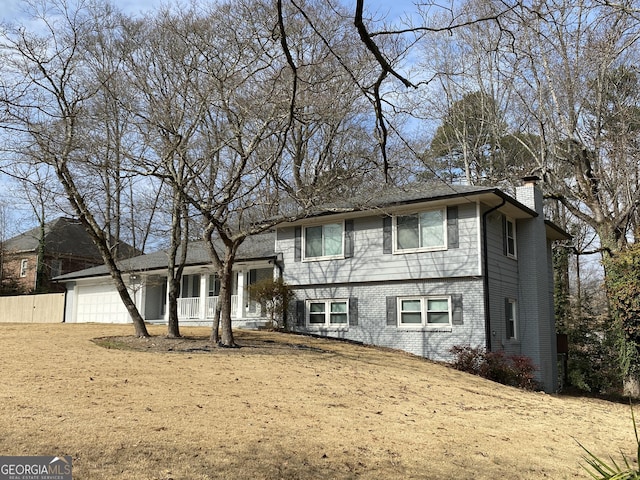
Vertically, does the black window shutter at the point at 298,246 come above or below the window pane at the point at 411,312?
above

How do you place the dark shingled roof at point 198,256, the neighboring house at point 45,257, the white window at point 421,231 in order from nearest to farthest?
the white window at point 421,231, the dark shingled roof at point 198,256, the neighboring house at point 45,257

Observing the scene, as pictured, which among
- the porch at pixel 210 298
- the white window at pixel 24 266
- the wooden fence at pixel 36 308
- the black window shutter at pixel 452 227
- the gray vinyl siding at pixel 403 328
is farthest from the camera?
the white window at pixel 24 266

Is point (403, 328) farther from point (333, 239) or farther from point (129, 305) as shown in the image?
point (129, 305)

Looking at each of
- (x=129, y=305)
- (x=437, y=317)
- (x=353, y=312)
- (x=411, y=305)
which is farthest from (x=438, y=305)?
(x=129, y=305)

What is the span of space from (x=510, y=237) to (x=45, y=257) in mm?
32053

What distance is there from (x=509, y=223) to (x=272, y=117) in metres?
9.60

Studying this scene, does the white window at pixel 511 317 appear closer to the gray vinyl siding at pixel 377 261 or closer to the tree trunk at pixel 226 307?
the gray vinyl siding at pixel 377 261

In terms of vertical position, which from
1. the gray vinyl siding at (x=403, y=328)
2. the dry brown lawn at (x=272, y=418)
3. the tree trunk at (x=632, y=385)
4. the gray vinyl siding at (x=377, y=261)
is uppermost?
the gray vinyl siding at (x=377, y=261)

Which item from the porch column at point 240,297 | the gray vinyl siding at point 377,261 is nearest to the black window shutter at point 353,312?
the gray vinyl siding at point 377,261

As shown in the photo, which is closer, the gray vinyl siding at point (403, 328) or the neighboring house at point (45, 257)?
the gray vinyl siding at point (403, 328)

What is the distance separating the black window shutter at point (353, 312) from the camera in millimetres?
18703

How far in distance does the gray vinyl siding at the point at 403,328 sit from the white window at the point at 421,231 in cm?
112

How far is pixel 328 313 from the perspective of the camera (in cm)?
1942

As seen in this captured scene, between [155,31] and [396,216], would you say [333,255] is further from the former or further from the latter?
[155,31]
